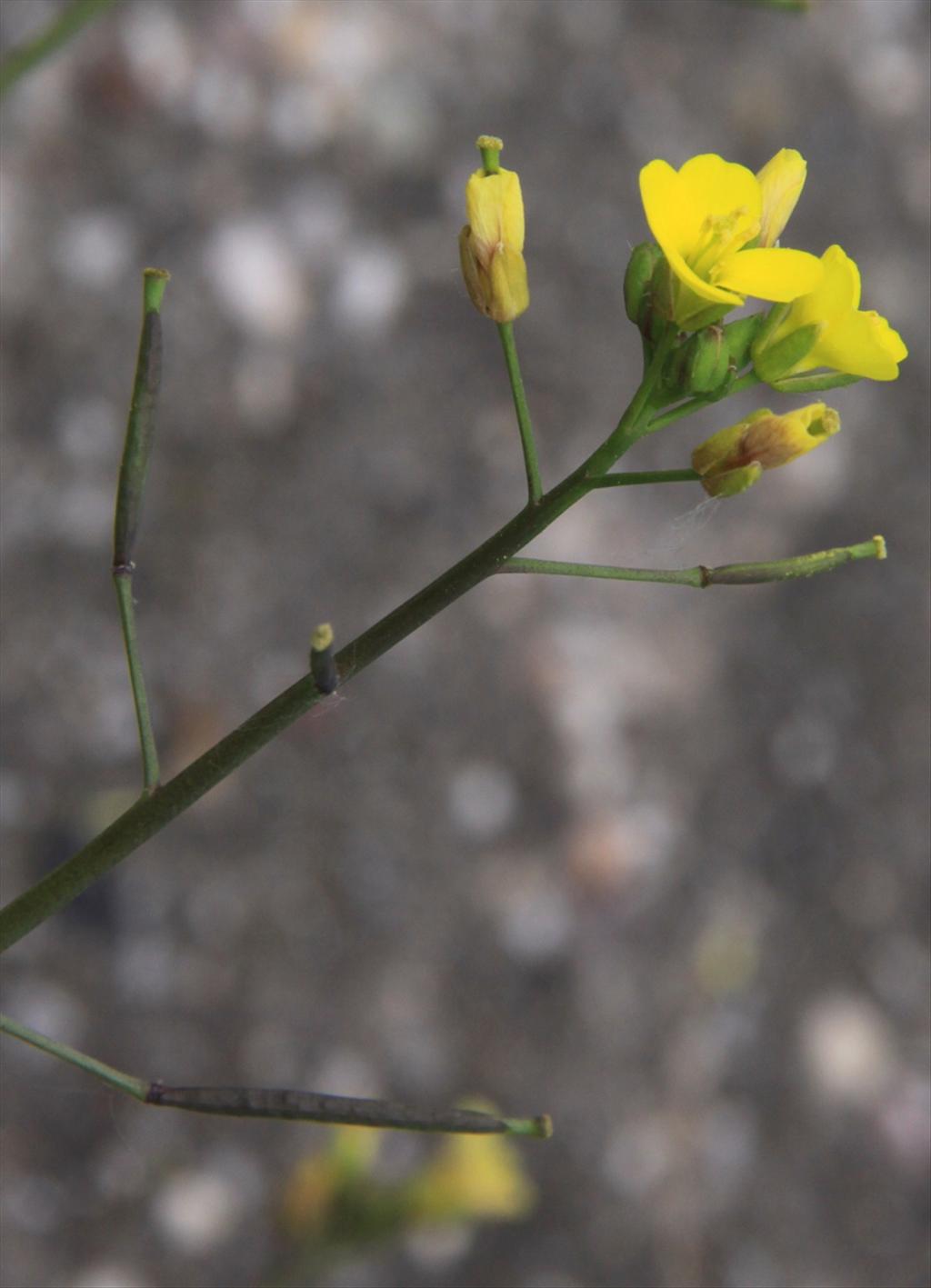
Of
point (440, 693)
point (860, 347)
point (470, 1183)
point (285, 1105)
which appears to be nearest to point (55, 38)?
point (860, 347)

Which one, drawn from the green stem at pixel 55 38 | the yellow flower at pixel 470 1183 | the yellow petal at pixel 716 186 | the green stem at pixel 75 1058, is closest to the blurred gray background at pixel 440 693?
the yellow flower at pixel 470 1183

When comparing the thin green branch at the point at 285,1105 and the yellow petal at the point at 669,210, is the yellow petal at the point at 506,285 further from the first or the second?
the thin green branch at the point at 285,1105

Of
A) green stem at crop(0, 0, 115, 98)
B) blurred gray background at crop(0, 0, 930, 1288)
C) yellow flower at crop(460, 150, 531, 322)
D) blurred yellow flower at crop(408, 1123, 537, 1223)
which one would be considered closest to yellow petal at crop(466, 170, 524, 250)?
yellow flower at crop(460, 150, 531, 322)

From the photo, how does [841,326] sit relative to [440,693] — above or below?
below

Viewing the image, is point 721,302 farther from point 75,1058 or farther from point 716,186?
point 75,1058

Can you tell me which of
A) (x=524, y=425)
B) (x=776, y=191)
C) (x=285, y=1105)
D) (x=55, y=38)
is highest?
(x=55, y=38)

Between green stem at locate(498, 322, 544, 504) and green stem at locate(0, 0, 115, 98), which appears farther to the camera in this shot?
green stem at locate(0, 0, 115, 98)

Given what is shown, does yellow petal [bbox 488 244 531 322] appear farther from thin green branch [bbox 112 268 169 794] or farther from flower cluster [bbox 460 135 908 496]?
thin green branch [bbox 112 268 169 794]
